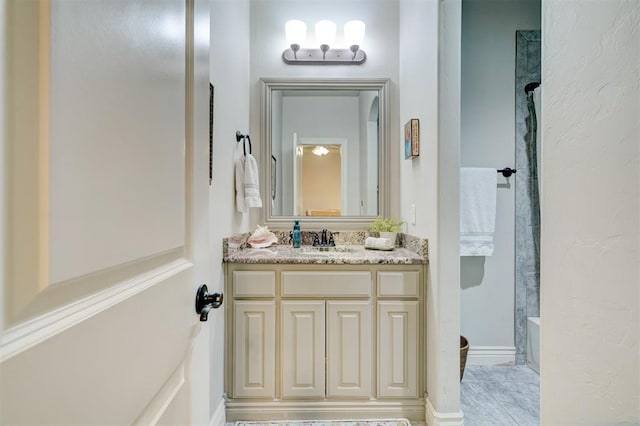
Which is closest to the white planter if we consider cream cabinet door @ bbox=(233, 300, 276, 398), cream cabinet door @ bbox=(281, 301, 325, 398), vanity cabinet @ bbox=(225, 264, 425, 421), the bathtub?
vanity cabinet @ bbox=(225, 264, 425, 421)

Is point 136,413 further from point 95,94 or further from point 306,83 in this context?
point 306,83

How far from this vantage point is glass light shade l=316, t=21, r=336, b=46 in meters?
2.47

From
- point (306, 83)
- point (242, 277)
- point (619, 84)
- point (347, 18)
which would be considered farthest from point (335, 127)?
point (619, 84)

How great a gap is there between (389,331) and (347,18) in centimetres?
229

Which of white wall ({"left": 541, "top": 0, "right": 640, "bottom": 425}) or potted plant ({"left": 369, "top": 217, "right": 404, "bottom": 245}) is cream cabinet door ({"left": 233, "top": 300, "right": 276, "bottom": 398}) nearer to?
potted plant ({"left": 369, "top": 217, "right": 404, "bottom": 245})

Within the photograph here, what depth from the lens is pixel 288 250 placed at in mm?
2281

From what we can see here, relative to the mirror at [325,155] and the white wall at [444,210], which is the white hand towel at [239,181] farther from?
the white wall at [444,210]

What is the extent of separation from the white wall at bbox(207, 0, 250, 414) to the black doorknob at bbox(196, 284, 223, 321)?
2.64ft

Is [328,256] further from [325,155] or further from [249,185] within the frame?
[325,155]

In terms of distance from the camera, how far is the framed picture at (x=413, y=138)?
2090 mm

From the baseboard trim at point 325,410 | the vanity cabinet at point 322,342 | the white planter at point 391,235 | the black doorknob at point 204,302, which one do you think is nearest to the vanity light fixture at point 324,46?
the white planter at point 391,235

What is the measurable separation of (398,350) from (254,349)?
0.83 metres

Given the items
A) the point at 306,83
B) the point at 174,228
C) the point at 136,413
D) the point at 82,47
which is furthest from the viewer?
the point at 306,83

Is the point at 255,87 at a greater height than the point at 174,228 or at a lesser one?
greater
